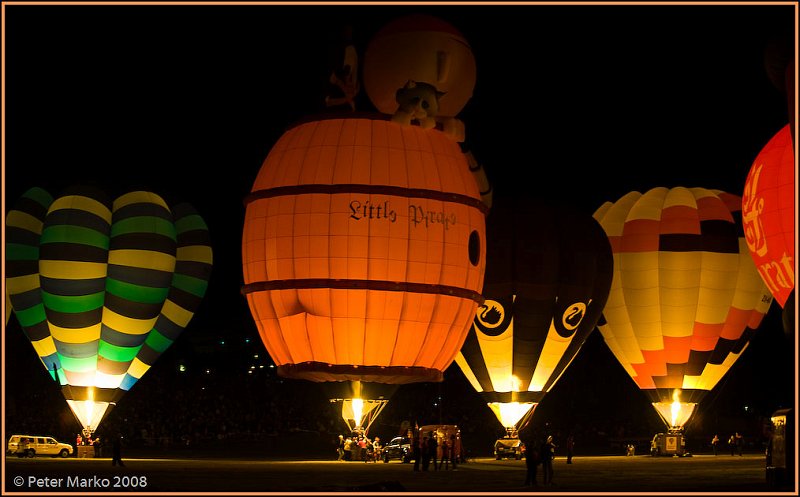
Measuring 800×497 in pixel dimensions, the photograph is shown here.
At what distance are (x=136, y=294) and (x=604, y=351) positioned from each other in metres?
23.6

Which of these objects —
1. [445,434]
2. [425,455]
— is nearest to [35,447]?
[445,434]

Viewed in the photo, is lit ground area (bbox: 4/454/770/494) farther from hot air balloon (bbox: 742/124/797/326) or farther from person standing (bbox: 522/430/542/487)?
hot air balloon (bbox: 742/124/797/326)

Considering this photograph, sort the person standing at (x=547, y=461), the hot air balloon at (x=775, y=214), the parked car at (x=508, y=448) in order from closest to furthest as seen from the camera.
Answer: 1. the person standing at (x=547, y=461)
2. the hot air balloon at (x=775, y=214)
3. the parked car at (x=508, y=448)

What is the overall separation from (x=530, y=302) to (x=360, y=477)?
29.1ft

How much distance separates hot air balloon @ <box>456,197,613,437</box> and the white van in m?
8.62

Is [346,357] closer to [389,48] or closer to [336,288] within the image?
[336,288]

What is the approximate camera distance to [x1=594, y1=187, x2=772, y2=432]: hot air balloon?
29234 millimetres

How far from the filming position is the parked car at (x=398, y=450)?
25.7 m

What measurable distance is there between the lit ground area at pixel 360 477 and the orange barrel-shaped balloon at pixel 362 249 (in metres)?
2.01

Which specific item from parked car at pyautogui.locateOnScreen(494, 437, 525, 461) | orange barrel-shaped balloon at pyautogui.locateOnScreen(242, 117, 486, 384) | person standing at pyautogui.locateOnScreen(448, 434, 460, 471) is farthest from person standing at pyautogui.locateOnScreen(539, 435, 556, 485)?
parked car at pyautogui.locateOnScreen(494, 437, 525, 461)

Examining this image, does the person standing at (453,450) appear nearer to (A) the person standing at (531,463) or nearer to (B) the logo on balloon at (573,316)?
(B) the logo on balloon at (573,316)

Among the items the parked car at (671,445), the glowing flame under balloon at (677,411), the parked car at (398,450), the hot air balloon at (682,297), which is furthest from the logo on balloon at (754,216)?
the parked car at (398,450)

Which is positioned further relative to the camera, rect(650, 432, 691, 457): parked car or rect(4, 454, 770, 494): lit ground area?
rect(650, 432, 691, 457): parked car

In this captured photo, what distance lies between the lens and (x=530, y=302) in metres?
27.1
